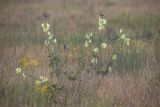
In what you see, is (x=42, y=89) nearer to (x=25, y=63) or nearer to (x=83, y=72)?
(x=83, y=72)

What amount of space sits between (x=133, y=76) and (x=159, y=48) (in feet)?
5.08

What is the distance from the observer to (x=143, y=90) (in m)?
6.31

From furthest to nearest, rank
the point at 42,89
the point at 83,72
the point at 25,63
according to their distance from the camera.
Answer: the point at 25,63 < the point at 83,72 < the point at 42,89

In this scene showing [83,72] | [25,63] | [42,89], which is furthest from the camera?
[25,63]

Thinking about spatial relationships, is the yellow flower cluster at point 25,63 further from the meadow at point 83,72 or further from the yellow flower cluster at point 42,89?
the yellow flower cluster at point 42,89

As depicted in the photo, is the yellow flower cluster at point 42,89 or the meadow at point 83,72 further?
the yellow flower cluster at point 42,89

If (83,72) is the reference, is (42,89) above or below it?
below

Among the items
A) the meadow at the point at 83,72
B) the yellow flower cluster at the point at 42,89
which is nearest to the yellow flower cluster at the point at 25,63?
the meadow at the point at 83,72

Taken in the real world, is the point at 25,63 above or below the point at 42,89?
above

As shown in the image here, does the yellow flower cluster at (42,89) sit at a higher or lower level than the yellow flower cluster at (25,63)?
lower

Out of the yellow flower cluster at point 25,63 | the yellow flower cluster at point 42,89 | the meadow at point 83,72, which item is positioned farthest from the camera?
the yellow flower cluster at point 25,63

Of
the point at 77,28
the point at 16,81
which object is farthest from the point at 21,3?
the point at 16,81

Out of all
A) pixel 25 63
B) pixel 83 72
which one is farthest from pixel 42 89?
pixel 25 63

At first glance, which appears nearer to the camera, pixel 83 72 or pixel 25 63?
pixel 83 72
